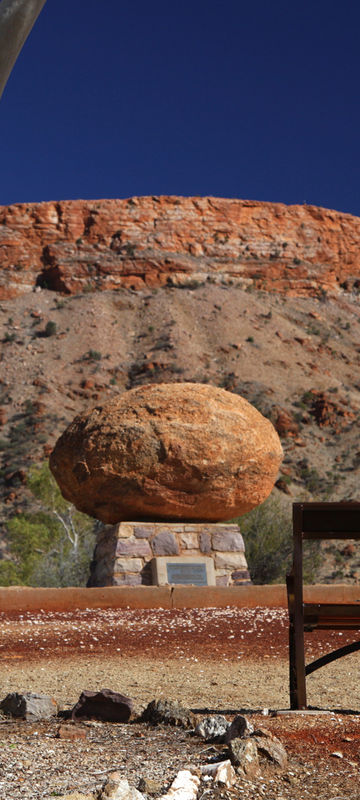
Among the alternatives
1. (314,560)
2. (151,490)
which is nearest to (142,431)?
(151,490)

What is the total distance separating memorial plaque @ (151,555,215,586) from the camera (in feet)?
33.9

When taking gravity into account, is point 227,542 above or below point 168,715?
above

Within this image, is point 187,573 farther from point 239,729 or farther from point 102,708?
point 239,729

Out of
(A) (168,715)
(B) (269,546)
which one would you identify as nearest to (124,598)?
(A) (168,715)

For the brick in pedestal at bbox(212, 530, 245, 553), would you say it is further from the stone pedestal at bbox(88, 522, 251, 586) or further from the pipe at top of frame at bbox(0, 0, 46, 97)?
the pipe at top of frame at bbox(0, 0, 46, 97)

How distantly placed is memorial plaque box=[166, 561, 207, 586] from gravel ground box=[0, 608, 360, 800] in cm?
166

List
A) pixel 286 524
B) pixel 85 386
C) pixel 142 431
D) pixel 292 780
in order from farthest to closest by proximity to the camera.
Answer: pixel 85 386, pixel 286 524, pixel 142 431, pixel 292 780

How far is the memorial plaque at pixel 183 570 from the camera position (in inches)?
407

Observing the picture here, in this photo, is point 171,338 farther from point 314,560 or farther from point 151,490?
point 151,490

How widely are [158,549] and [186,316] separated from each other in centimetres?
3633

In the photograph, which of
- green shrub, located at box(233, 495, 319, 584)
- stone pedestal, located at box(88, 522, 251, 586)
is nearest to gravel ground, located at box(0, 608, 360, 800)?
stone pedestal, located at box(88, 522, 251, 586)

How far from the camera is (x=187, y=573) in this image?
10508 millimetres

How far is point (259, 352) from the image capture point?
43.3 meters

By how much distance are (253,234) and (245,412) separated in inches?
1885
